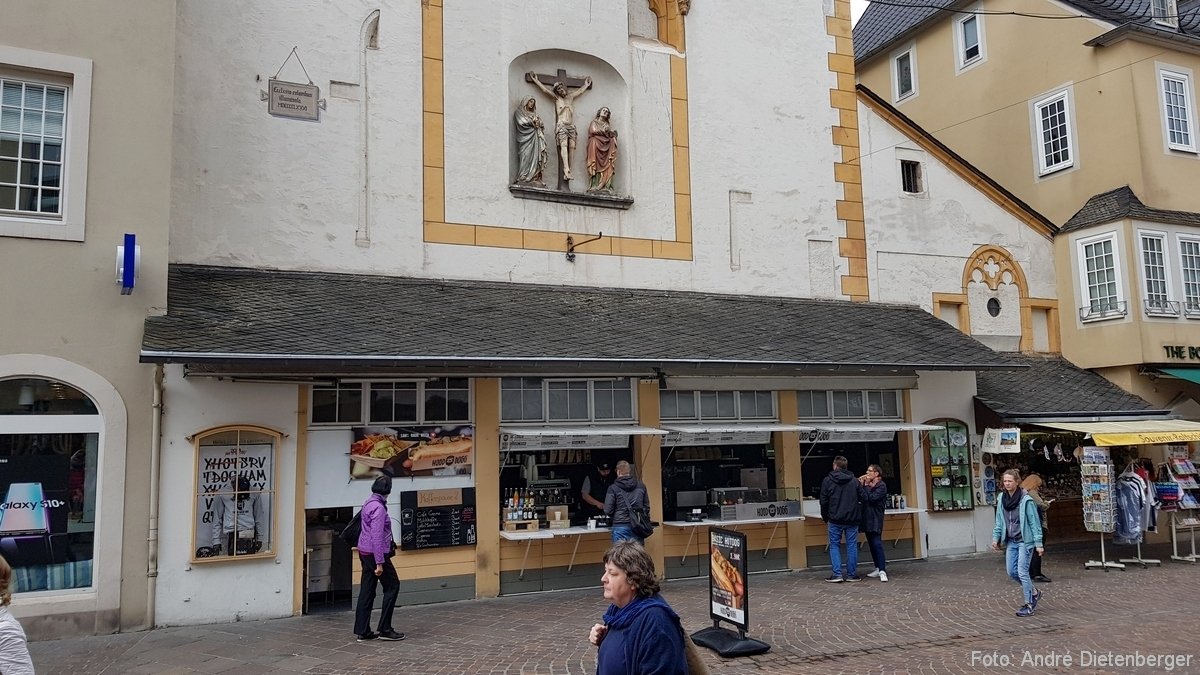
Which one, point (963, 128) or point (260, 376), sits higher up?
point (963, 128)

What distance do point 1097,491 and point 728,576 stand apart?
299 inches

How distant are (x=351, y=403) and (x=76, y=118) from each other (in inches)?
171

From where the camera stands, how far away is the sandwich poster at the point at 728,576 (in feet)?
28.2

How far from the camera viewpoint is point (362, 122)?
1270cm

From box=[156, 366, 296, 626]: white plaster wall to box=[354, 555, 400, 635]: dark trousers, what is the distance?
1.83 m

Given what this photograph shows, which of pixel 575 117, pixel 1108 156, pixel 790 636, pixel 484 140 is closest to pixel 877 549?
pixel 790 636

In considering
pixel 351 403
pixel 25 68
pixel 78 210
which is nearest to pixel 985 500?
pixel 351 403

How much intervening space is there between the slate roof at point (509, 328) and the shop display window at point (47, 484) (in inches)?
53.1

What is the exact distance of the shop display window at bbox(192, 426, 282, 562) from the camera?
34.3ft

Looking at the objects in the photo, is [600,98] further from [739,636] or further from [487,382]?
[739,636]

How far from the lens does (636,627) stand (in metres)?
3.99

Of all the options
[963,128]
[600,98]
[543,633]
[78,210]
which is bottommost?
[543,633]

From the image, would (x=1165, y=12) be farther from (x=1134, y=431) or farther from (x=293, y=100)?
(x=293, y=100)

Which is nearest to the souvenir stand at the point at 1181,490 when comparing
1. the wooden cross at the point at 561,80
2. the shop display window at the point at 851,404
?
the shop display window at the point at 851,404
